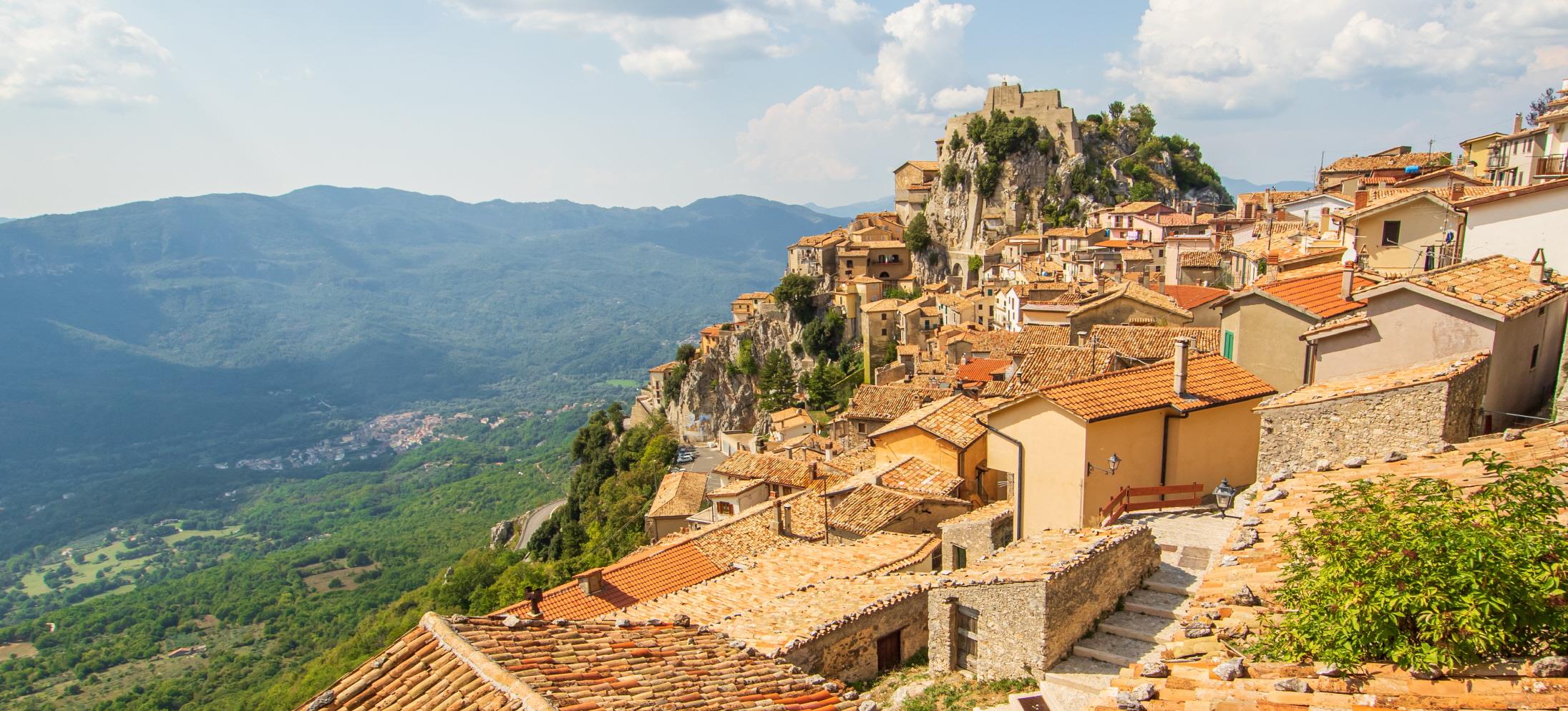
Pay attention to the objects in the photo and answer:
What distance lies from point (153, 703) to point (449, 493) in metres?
72.4

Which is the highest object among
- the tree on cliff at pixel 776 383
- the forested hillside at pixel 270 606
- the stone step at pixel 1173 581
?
the stone step at pixel 1173 581

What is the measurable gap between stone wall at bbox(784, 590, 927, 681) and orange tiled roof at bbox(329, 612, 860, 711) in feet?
6.01

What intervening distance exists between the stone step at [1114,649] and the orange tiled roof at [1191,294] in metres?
23.8

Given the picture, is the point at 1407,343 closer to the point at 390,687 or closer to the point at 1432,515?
the point at 1432,515

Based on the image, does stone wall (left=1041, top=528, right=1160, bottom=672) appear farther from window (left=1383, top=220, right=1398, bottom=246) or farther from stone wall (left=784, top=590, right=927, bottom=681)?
window (left=1383, top=220, right=1398, bottom=246)

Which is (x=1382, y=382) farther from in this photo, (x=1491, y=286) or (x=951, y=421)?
(x=951, y=421)

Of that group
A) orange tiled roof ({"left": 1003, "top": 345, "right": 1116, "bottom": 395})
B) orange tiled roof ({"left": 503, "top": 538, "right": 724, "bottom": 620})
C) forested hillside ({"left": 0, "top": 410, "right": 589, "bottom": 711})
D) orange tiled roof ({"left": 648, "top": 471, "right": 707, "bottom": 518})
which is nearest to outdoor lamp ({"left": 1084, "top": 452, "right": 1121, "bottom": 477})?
orange tiled roof ({"left": 1003, "top": 345, "right": 1116, "bottom": 395})

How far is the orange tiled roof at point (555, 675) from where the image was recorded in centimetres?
743

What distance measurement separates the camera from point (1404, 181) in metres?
37.2

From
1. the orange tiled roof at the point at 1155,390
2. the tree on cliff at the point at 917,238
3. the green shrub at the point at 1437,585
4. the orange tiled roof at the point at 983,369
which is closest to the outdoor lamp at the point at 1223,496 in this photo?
the orange tiled roof at the point at 1155,390

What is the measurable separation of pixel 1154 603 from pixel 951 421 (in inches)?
440

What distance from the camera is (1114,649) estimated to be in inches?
404

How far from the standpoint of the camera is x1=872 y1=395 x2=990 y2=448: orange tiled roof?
21.1m

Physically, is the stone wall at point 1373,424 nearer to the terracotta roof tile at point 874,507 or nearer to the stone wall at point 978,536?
the stone wall at point 978,536
